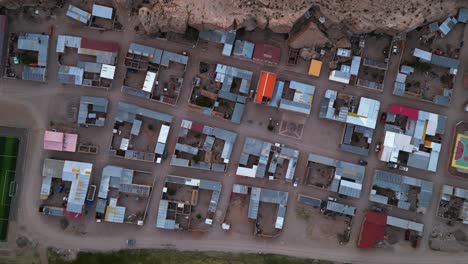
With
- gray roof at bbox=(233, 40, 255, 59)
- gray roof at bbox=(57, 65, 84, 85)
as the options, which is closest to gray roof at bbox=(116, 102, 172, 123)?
gray roof at bbox=(57, 65, 84, 85)

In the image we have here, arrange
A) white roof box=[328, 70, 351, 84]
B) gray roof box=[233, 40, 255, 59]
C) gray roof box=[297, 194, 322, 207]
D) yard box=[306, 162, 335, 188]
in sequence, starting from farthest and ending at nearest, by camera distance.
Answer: yard box=[306, 162, 335, 188]
gray roof box=[297, 194, 322, 207]
white roof box=[328, 70, 351, 84]
gray roof box=[233, 40, 255, 59]

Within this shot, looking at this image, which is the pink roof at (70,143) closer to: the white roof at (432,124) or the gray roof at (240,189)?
the gray roof at (240,189)

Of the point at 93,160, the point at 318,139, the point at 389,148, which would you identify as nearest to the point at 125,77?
the point at 93,160

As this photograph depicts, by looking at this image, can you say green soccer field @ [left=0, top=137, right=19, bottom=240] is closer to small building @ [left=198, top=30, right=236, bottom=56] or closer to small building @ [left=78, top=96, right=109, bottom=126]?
small building @ [left=78, top=96, right=109, bottom=126]

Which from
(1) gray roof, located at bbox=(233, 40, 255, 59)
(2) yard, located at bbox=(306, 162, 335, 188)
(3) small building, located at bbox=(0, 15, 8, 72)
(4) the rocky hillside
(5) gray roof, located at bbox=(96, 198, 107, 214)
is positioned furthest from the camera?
(2) yard, located at bbox=(306, 162, 335, 188)

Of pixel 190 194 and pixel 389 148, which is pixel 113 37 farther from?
pixel 389 148
